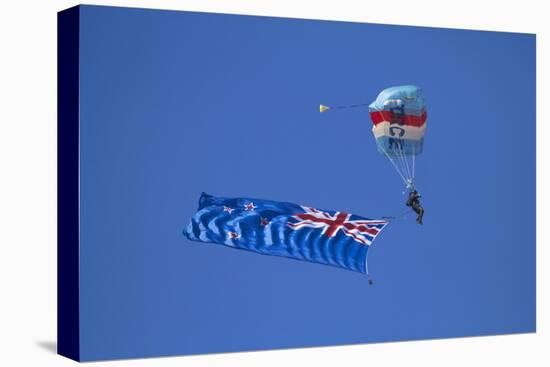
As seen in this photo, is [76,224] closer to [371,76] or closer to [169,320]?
[169,320]

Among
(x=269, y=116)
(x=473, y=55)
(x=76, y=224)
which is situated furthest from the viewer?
(x=473, y=55)

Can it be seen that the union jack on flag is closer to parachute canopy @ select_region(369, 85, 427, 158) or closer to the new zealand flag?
the new zealand flag

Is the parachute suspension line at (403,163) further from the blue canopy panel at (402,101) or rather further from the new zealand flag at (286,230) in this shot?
the new zealand flag at (286,230)

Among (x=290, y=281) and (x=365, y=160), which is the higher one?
(x=365, y=160)

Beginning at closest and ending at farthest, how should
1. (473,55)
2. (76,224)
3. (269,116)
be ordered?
(76,224), (269,116), (473,55)

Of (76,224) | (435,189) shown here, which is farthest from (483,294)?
(76,224)

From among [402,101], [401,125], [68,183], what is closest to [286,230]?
[401,125]

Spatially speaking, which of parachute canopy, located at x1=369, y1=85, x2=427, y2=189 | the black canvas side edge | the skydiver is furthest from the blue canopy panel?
the black canvas side edge

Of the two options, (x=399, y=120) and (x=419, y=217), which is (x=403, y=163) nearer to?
(x=399, y=120)
